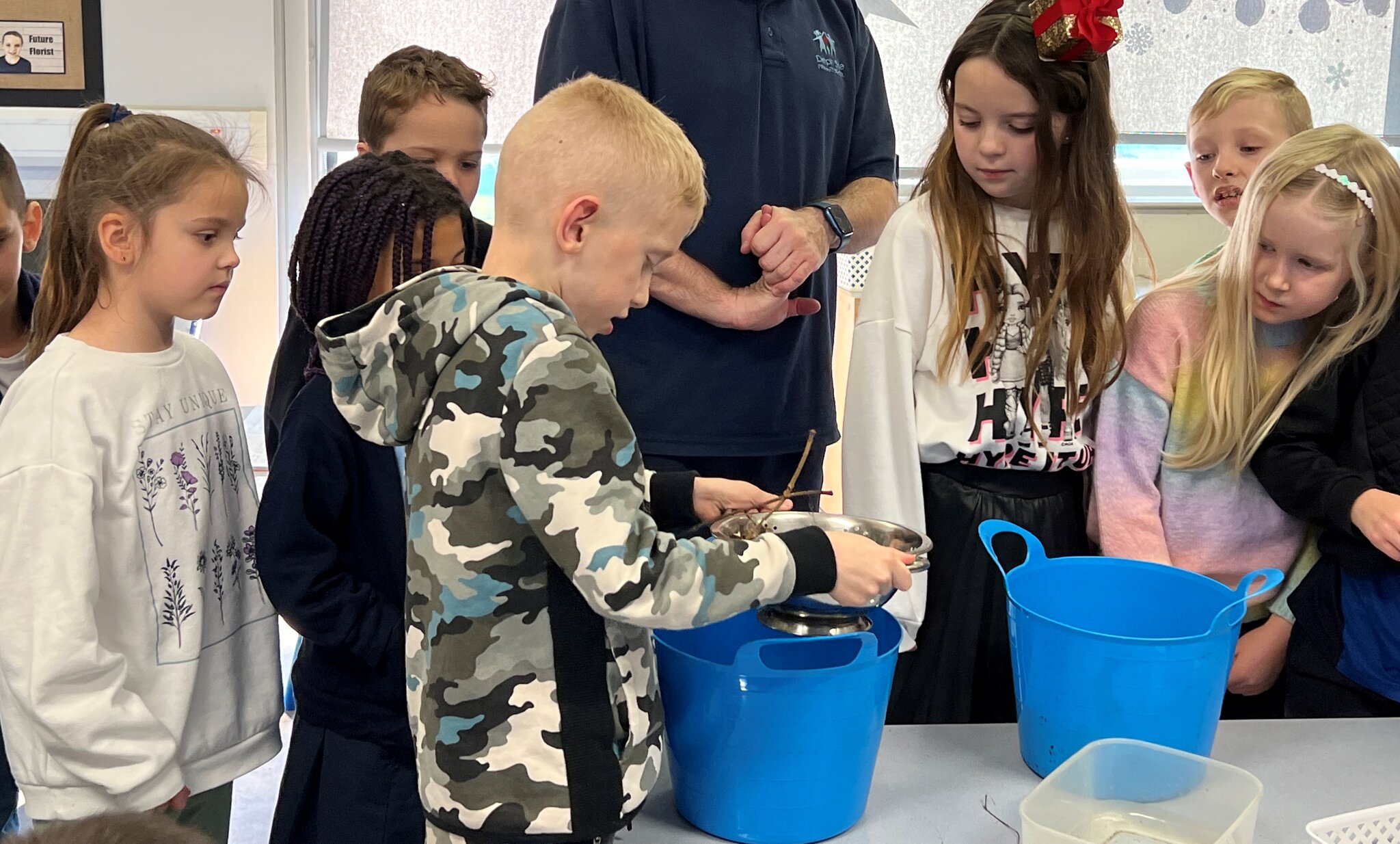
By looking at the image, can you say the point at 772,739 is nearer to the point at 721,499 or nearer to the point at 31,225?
the point at 721,499

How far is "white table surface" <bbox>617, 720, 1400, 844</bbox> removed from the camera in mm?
1143

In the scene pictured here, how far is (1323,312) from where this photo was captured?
1630 mm

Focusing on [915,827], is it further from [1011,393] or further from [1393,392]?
[1393,392]

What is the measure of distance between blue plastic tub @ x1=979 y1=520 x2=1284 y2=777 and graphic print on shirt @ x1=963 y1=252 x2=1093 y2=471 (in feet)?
0.95

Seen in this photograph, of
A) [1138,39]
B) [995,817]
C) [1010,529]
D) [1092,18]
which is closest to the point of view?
[995,817]

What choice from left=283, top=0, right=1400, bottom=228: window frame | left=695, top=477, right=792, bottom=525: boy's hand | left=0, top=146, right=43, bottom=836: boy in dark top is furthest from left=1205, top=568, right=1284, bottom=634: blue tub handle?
left=283, top=0, right=1400, bottom=228: window frame

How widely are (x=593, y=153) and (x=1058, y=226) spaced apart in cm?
85

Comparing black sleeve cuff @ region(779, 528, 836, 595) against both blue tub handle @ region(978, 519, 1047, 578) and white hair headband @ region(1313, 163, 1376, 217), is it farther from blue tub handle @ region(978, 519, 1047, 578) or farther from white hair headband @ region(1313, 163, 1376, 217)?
white hair headband @ region(1313, 163, 1376, 217)

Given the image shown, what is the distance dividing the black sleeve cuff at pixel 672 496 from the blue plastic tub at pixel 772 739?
0.16 meters

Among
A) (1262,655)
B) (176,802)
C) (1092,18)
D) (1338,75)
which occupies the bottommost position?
(176,802)

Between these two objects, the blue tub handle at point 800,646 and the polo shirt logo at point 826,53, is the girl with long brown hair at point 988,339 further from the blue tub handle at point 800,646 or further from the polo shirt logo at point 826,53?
the blue tub handle at point 800,646

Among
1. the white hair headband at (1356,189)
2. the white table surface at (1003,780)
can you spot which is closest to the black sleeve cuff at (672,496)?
the white table surface at (1003,780)

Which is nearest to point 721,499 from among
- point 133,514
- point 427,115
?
point 133,514

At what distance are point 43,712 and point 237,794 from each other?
4.61 feet
